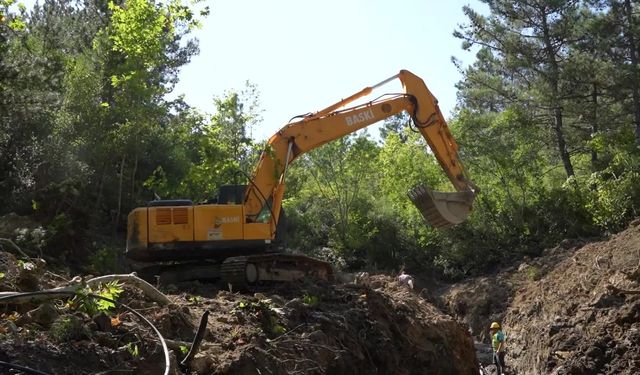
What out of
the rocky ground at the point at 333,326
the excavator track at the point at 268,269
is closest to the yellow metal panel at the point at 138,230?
the rocky ground at the point at 333,326

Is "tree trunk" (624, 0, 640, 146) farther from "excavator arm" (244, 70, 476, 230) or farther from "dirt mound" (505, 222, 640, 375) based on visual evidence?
"excavator arm" (244, 70, 476, 230)

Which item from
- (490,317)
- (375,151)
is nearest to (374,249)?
(375,151)

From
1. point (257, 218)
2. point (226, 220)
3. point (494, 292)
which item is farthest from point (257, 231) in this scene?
point (494, 292)

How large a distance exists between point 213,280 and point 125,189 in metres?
12.6

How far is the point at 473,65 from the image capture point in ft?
117

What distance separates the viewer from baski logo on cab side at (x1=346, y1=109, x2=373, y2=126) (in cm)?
1656

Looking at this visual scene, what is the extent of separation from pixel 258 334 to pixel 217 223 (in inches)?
195

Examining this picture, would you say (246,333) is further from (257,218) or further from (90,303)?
(257,218)

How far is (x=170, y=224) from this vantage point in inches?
604

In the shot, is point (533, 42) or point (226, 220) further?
point (533, 42)

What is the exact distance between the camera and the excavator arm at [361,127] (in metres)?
15.7

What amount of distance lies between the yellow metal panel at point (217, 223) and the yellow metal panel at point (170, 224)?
0.50 ft

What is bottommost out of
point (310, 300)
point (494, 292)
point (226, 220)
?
point (494, 292)

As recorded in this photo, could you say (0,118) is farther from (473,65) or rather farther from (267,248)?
(473,65)
